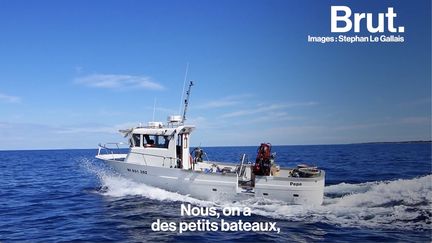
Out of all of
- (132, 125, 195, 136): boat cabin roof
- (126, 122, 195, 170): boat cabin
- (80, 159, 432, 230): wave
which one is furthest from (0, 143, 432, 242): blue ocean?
(132, 125, 195, 136): boat cabin roof

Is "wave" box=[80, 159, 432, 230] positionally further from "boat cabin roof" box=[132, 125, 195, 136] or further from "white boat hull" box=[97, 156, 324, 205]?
"boat cabin roof" box=[132, 125, 195, 136]

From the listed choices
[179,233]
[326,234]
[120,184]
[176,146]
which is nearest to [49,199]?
[120,184]

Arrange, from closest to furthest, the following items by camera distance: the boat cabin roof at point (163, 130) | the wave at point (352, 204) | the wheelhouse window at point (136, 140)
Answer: the wave at point (352, 204), the boat cabin roof at point (163, 130), the wheelhouse window at point (136, 140)

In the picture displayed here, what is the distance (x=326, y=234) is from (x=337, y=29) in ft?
27.9

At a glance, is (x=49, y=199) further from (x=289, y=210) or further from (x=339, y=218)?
(x=339, y=218)

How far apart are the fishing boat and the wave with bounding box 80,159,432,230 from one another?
0.40m

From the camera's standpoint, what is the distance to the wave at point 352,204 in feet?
45.9

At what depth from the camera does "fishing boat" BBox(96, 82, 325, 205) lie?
55.3 ft

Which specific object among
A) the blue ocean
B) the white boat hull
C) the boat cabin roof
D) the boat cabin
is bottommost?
the blue ocean

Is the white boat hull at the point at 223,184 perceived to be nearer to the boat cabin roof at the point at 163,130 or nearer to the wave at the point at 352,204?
the wave at the point at 352,204

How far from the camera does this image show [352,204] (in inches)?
651

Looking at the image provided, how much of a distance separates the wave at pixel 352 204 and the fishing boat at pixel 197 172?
404mm

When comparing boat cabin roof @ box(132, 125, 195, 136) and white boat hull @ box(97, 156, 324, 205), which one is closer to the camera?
white boat hull @ box(97, 156, 324, 205)

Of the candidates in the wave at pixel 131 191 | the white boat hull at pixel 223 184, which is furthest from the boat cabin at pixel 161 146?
the wave at pixel 131 191
